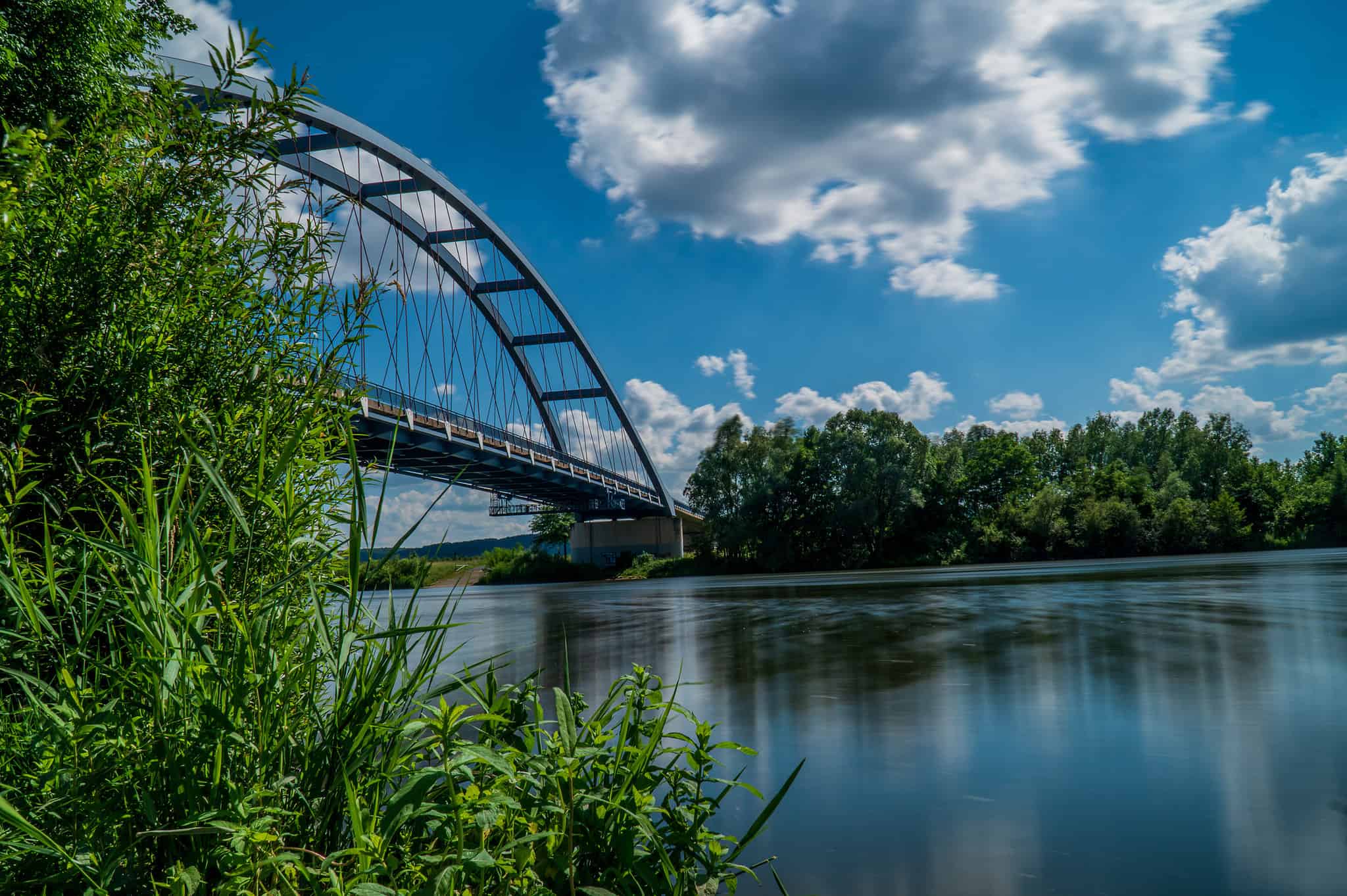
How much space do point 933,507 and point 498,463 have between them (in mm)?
38695

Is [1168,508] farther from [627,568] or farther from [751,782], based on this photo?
Answer: [751,782]

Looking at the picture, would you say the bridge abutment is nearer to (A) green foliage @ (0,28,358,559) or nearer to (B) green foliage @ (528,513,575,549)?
(B) green foliage @ (528,513,575,549)

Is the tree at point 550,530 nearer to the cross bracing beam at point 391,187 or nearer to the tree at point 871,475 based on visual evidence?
the tree at point 871,475

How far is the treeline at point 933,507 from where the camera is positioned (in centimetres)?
5475

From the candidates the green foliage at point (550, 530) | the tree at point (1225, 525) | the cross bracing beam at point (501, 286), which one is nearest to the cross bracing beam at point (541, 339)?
the cross bracing beam at point (501, 286)

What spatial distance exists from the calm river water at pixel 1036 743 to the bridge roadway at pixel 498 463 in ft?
27.3

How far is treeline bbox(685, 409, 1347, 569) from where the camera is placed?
180ft

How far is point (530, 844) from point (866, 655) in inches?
263

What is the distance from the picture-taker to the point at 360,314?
7.95ft

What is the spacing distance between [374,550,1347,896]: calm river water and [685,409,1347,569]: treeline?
148 ft

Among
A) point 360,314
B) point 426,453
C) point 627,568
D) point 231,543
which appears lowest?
point 627,568

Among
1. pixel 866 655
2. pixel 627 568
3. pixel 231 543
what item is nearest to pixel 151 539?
pixel 231 543

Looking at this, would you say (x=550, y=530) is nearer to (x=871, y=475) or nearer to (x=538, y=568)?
(x=538, y=568)

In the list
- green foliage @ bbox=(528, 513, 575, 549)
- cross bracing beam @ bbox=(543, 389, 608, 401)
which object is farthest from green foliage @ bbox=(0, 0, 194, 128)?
green foliage @ bbox=(528, 513, 575, 549)
